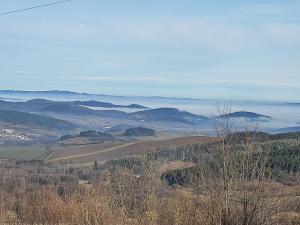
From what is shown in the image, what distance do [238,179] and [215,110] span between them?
6.92 feet

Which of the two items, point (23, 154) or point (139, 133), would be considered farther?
point (139, 133)

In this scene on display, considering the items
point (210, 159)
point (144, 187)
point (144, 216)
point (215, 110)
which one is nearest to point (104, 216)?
point (144, 216)

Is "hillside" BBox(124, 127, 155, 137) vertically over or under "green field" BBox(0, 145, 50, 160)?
over

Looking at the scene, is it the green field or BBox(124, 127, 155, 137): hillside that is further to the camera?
BBox(124, 127, 155, 137): hillside

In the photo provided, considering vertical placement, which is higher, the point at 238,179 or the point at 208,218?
the point at 238,179

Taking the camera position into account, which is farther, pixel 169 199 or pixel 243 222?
pixel 169 199

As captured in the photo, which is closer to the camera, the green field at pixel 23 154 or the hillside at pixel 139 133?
the green field at pixel 23 154

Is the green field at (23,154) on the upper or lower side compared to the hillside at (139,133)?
lower

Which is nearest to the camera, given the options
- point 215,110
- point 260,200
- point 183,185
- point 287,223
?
point 260,200

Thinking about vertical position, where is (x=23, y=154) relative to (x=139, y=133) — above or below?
below

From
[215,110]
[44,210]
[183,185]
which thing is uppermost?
[215,110]

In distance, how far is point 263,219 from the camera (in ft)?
38.2

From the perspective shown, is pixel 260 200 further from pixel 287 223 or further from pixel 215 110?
pixel 215 110

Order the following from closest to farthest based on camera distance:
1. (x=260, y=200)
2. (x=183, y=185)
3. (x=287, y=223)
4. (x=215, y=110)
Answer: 1. (x=260, y=200)
2. (x=287, y=223)
3. (x=215, y=110)
4. (x=183, y=185)
